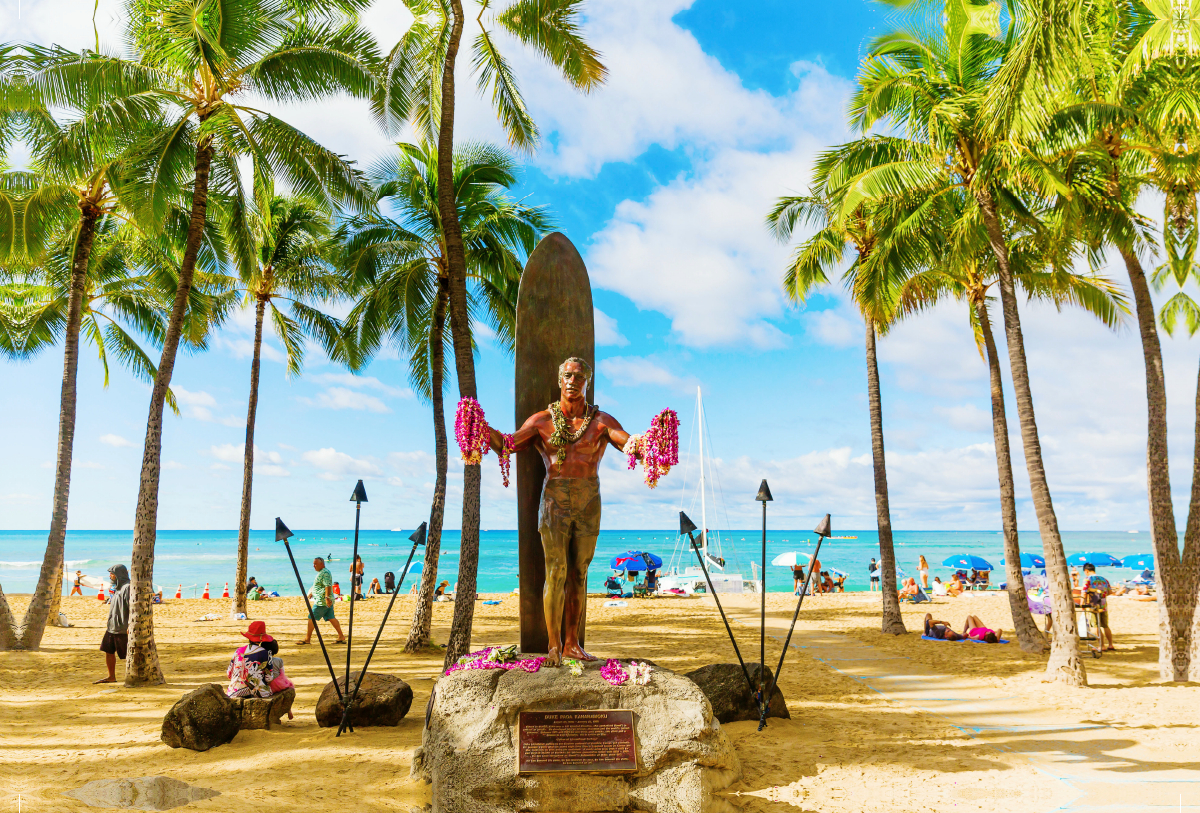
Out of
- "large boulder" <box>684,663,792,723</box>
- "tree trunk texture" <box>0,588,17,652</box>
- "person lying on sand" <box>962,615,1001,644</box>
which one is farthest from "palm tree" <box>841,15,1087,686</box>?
"tree trunk texture" <box>0,588,17,652</box>

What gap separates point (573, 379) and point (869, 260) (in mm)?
8412

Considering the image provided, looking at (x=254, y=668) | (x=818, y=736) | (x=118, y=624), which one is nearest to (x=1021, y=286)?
(x=818, y=736)

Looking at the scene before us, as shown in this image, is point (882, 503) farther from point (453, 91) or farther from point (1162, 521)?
point (453, 91)

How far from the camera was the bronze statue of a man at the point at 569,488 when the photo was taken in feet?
18.9

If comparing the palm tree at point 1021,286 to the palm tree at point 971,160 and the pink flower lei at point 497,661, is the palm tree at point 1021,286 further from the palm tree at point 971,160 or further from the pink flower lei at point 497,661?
the pink flower lei at point 497,661

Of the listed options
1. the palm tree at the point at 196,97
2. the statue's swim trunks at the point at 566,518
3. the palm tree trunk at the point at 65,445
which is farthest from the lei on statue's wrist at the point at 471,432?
the palm tree trunk at the point at 65,445

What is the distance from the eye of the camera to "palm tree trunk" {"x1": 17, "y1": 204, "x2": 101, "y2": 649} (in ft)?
42.0

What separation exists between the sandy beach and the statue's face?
3.30 metres

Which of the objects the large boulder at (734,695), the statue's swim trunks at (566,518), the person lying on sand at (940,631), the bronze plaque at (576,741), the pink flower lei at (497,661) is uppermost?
the statue's swim trunks at (566,518)

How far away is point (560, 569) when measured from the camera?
5.80 meters

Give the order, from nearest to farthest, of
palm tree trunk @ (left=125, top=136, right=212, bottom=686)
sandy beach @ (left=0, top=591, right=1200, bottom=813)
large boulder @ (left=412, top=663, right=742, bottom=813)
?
1. large boulder @ (left=412, top=663, right=742, bottom=813)
2. sandy beach @ (left=0, top=591, right=1200, bottom=813)
3. palm tree trunk @ (left=125, top=136, right=212, bottom=686)

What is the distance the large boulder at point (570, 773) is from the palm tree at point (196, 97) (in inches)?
240

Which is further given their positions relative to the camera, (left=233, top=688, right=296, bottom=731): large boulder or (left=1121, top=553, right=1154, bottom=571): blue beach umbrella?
(left=1121, top=553, right=1154, bottom=571): blue beach umbrella

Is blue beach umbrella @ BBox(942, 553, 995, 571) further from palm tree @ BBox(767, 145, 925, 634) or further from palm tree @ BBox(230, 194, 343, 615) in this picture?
palm tree @ BBox(230, 194, 343, 615)
